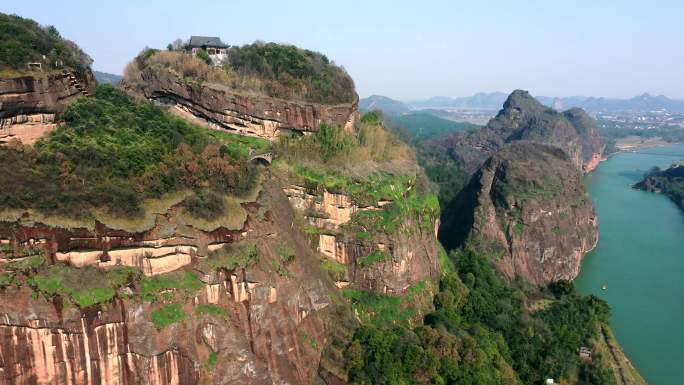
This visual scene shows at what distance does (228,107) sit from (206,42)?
313 inches

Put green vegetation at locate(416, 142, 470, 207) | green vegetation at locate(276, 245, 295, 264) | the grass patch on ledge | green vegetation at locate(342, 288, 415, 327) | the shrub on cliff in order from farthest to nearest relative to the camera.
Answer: green vegetation at locate(416, 142, 470, 207), the shrub on cliff, green vegetation at locate(342, 288, 415, 327), green vegetation at locate(276, 245, 295, 264), the grass patch on ledge

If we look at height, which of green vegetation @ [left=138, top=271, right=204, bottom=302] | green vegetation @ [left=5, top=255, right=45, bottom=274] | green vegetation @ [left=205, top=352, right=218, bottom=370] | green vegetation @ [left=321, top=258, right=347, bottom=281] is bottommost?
green vegetation @ [left=205, top=352, right=218, bottom=370]

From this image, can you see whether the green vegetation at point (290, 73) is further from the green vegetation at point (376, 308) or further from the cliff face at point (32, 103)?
the green vegetation at point (376, 308)

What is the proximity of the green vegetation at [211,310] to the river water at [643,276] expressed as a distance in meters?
23.9

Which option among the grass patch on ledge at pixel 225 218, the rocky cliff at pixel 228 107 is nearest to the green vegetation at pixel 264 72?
the rocky cliff at pixel 228 107

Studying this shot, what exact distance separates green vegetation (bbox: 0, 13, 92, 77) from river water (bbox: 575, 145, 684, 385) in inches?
1327

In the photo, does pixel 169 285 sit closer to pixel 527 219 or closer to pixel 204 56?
pixel 204 56

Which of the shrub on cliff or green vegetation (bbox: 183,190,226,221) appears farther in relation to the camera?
the shrub on cliff

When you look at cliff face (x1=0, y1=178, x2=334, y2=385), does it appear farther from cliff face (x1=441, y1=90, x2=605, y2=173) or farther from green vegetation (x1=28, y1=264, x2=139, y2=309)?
cliff face (x1=441, y1=90, x2=605, y2=173)

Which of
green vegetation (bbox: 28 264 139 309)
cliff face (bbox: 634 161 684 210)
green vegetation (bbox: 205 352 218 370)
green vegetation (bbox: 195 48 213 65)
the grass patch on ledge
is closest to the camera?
green vegetation (bbox: 28 264 139 309)

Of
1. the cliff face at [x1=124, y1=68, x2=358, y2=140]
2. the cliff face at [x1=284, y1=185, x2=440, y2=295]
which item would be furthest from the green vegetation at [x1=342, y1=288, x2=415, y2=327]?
the cliff face at [x1=124, y1=68, x2=358, y2=140]

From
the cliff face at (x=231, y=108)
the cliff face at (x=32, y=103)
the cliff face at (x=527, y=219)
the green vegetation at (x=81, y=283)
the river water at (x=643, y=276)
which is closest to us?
the green vegetation at (x=81, y=283)

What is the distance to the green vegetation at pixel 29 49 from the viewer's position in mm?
19391

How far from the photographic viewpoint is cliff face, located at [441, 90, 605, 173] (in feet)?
276
